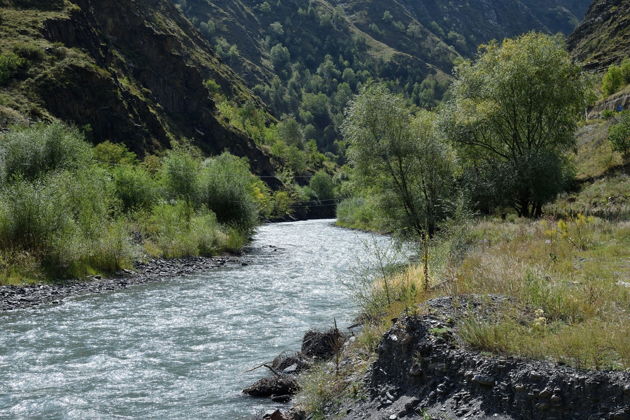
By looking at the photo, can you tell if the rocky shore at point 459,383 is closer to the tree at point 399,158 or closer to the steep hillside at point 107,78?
the tree at point 399,158

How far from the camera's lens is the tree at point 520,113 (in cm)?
3400

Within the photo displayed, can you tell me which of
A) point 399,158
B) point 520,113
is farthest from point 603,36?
point 399,158

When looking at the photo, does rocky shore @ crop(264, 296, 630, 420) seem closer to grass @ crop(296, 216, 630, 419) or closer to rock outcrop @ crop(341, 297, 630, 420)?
rock outcrop @ crop(341, 297, 630, 420)

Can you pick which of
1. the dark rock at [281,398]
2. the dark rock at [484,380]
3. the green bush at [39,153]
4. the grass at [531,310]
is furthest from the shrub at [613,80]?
the dark rock at [484,380]

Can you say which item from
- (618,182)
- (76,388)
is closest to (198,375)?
(76,388)

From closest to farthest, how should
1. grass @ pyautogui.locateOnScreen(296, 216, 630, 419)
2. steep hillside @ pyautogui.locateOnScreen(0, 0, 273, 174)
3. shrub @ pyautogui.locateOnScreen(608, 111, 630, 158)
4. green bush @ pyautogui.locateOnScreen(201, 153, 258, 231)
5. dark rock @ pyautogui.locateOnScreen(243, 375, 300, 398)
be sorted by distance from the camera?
grass @ pyautogui.locateOnScreen(296, 216, 630, 419), dark rock @ pyautogui.locateOnScreen(243, 375, 300, 398), shrub @ pyautogui.locateOnScreen(608, 111, 630, 158), green bush @ pyautogui.locateOnScreen(201, 153, 258, 231), steep hillside @ pyautogui.locateOnScreen(0, 0, 273, 174)

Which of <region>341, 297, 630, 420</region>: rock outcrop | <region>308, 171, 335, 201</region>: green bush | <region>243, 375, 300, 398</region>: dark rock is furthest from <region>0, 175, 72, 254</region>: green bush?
<region>308, 171, 335, 201</region>: green bush

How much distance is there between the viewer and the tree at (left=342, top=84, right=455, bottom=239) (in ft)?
113

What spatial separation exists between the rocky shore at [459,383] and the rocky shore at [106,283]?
18.1m

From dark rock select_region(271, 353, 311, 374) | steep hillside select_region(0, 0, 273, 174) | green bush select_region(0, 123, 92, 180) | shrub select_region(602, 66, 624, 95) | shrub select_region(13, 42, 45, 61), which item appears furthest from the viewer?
shrub select_region(13, 42, 45, 61)

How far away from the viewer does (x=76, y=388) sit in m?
12.4

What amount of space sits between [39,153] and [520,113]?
36.5 metres

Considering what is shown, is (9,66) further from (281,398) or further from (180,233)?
(281,398)

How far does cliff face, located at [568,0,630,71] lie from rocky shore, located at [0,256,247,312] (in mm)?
81469
